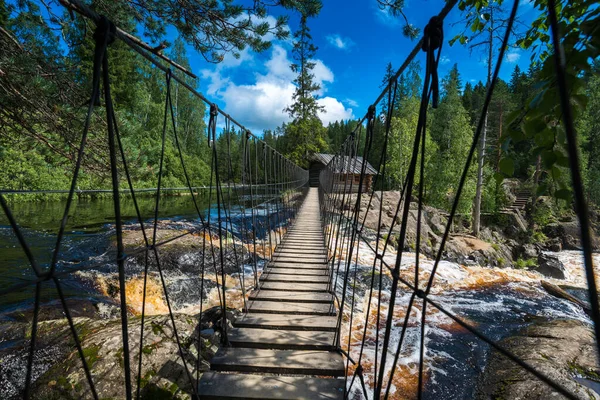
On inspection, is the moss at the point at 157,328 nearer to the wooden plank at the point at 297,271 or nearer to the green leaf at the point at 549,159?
the wooden plank at the point at 297,271

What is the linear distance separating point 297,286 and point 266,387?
60.0 inches

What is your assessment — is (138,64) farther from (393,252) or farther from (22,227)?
(393,252)

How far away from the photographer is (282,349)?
2.11 meters

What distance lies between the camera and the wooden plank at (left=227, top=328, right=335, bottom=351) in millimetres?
2109

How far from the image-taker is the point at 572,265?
468 inches

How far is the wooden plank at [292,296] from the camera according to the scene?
2.86 meters

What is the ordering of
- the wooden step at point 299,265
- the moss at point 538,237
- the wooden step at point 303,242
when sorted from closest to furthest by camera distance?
1. the wooden step at point 299,265
2. the wooden step at point 303,242
3. the moss at point 538,237

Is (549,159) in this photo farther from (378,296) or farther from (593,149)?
(593,149)

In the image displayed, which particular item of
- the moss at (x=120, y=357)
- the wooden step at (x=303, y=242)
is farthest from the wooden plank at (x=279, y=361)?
the wooden step at (x=303, y=242)

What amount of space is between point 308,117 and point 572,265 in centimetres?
1990

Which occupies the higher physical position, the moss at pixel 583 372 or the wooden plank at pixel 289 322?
the wooden plank at pixel 289 322

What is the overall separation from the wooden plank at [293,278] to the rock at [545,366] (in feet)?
6.91

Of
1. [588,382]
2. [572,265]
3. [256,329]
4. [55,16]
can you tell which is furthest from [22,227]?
[572,265]

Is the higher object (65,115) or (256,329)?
(65,115)
